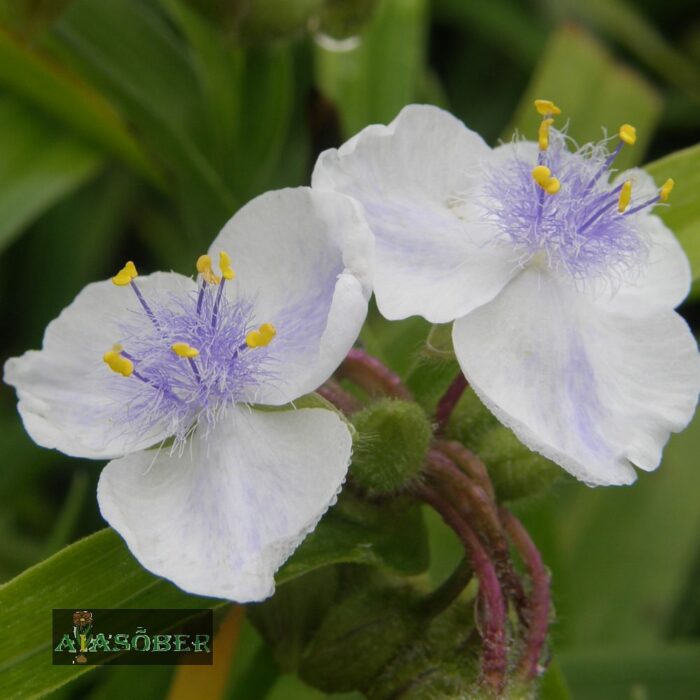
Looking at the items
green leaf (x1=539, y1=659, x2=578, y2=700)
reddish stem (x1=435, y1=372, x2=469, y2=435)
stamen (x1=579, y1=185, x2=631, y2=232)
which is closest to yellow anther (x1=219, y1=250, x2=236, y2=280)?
reddish stem (x1=435, y1=372, x2=469, y2=435)

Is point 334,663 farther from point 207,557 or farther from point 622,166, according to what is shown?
point 622,166

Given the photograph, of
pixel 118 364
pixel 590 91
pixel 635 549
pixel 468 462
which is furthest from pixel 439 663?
pixel 590 91

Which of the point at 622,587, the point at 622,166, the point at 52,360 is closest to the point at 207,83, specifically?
the point at 622,166

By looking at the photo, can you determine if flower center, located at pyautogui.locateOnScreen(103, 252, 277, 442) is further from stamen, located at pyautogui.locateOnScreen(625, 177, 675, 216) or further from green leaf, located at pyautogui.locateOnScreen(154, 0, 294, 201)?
green leaf, located at pyautogui.locateOnScreen(154, 0, 294, 201)

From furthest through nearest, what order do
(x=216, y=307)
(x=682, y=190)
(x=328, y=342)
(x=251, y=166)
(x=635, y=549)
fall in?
(x=635, y=549) → (x=251, y=166) → (x=682, y=190) → (x=216, y=307) → (x=328, y=342)

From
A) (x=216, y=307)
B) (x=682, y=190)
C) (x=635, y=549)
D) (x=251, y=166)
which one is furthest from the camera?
(x=635, y=549)

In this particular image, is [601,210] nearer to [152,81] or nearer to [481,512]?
[481,512]
